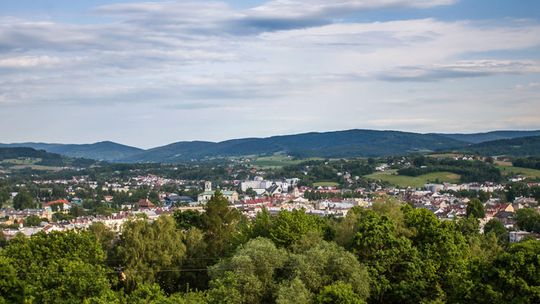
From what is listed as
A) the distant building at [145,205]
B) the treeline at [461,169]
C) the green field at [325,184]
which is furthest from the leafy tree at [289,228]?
the green field at [325,184]

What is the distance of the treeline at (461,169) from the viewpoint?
170375mm

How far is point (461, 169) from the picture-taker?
581ft

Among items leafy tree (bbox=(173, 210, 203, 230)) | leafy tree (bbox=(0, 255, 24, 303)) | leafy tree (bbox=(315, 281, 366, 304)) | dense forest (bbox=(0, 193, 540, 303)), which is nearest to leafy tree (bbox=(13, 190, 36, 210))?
leafy tree (bbox=(173, 210, 203, 230))

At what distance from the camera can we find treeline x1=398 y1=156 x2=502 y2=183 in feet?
559

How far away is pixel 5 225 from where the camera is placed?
100 m

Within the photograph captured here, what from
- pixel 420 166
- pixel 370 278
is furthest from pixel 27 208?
pixel 370 278

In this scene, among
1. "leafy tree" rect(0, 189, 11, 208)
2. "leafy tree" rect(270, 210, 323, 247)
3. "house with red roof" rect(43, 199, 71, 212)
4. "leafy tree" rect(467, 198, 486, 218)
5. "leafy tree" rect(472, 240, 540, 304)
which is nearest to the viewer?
"leafy tree" rect(472, 240, 540, 304)

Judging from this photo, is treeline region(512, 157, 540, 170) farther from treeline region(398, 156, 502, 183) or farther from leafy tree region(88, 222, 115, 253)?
leafy tree region(88, 222, 115, 253)

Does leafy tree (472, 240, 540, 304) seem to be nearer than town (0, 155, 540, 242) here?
Yes

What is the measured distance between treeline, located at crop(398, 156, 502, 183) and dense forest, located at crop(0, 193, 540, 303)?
12919 cm

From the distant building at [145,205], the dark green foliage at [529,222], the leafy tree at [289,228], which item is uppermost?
the leafy tree at [289,228]

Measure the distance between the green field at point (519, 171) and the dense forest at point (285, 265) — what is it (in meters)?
128

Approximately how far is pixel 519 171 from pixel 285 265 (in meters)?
152

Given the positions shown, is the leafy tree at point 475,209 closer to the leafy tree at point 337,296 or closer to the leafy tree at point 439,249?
the leafy tree at point 439,249
